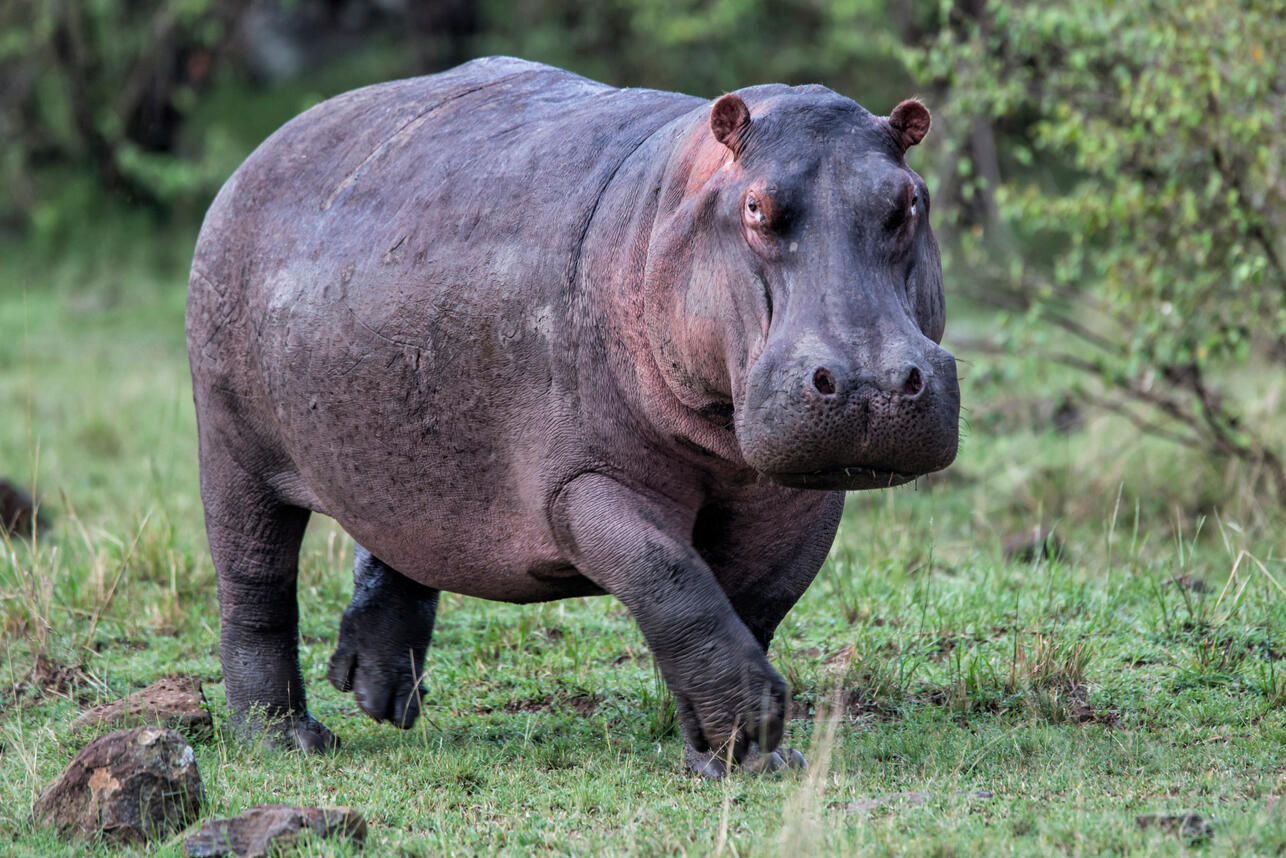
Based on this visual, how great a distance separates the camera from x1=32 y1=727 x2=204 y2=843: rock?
3363 mm

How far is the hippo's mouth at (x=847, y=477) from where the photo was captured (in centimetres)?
311

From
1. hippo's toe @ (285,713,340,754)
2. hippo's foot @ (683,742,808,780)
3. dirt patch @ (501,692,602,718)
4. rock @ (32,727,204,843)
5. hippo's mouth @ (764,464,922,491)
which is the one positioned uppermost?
hippo's mouth @ (764,464,922,491)

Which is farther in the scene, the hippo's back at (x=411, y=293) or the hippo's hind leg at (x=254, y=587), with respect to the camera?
the hippo's hind leg at (x=254, y=587)

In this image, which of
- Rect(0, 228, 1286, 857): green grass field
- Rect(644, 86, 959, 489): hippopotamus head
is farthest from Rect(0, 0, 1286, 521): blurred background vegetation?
Rect(644, 86, 959, 489): hippopotamus head

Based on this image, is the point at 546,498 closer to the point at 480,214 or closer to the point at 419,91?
the point at 480,214

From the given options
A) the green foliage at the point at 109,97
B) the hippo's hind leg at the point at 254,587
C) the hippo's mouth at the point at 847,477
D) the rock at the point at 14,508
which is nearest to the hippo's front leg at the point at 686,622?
the hippo's mouth at the point at 847,477

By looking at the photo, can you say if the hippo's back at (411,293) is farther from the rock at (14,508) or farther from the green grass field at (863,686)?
A: the rock at (14,508)

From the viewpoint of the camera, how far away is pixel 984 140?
506 inches

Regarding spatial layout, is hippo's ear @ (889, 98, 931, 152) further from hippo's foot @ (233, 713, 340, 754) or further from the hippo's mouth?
hippo's foot @ (233, 713, 340, 754)

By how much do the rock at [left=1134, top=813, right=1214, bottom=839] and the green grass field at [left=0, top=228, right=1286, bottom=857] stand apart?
23 mm

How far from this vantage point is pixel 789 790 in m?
3.46

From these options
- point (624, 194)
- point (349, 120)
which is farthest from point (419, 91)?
point (624, 194)

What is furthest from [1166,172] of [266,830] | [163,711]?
[266,830]

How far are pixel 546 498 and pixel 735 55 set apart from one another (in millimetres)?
13898
